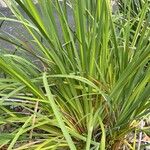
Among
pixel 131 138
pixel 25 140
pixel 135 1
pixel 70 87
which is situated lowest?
pixel 131 138

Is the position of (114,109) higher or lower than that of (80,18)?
lower

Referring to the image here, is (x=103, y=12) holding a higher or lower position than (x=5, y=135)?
higher

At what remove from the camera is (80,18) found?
3.74 feet

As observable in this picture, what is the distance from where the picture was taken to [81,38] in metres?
1.18

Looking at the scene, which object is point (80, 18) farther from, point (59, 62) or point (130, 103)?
point (130, 103)

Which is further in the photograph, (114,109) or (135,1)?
(135,1)

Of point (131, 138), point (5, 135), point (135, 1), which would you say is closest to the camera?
point (5, 135)

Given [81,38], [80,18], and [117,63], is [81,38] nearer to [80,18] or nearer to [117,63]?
[80,18]

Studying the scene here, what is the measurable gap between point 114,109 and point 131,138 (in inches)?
7.6

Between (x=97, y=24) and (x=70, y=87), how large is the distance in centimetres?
23

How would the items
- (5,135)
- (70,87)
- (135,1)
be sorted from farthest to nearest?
(135,1), (70,87), (5,135)

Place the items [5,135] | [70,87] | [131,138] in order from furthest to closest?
[131,138], [70,87], [5,135]

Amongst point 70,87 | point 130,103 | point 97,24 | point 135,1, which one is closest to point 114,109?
point 130,103

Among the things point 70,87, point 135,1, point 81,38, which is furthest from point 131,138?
point 135,1
